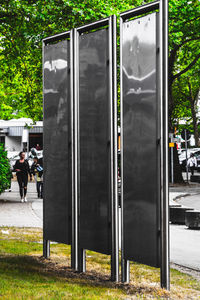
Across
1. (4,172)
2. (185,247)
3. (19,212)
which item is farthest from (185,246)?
(4,172)

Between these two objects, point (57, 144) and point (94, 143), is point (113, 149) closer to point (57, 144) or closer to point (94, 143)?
point (94, 143)

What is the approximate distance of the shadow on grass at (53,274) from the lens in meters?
6.53

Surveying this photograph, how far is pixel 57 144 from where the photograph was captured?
795 cm

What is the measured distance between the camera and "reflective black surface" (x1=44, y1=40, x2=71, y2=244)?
25.4 feet

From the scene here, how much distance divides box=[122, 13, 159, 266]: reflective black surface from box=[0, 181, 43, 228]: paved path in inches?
275

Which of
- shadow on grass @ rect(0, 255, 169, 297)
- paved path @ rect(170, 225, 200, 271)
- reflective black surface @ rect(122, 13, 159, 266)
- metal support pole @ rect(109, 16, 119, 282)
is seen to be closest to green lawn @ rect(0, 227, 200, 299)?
shadow on grass @ rect(0, 255, 169, 297)

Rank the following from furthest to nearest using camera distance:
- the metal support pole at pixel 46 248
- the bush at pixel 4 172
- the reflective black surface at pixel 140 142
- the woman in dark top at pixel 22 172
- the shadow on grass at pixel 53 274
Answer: the woman in dark top at pixel 22 172 → the bush at pixel 4 172 → the metal support pole at pixel 46 248 → the shadow on grass at pixel 53 274 → the reflective black surface at pixel 140 142

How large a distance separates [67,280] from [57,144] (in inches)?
76.0

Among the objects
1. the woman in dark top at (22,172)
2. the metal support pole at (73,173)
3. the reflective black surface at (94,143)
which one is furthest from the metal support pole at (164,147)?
the woman in dark top at (22,172)

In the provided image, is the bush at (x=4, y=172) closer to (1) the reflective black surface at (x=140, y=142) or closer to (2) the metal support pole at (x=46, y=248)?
(2) the metal support pole at (x=46, y=248)

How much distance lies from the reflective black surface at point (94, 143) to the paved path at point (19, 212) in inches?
244

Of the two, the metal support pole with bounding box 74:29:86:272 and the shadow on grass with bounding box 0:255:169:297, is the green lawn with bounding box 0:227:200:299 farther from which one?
the metal support pole with bounding box 74:29:86:272

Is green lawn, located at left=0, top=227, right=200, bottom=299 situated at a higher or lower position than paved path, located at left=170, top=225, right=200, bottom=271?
higher

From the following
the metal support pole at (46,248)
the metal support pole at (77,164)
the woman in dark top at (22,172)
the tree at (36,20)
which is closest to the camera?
the metal support pole at (77,164)
